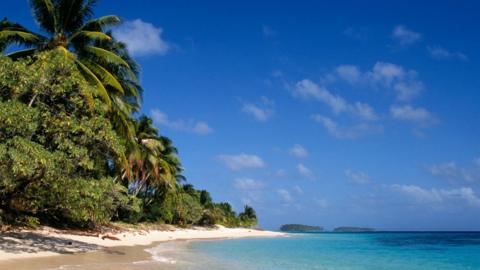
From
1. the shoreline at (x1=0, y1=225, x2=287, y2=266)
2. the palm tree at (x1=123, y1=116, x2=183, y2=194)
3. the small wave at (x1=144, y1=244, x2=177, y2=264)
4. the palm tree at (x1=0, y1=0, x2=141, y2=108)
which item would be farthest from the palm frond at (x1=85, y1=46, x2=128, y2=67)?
the palm tree at (x1=123, y1=116, x2=183, y2=194)

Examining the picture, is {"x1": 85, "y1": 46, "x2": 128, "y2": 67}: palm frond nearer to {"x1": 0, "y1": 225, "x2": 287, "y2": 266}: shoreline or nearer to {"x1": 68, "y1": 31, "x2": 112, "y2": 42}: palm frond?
{"x1": 68, "y1": 31, "x2": 112, "y2": 42}: palm frond

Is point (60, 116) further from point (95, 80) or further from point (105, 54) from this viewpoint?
point (105, 54)

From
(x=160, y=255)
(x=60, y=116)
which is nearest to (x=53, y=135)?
(x=60, y=116)

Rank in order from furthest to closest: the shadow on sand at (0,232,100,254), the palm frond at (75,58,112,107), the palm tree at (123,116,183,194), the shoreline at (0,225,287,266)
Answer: the palm tree at (123,116,183,194) < the palm frond at (75,58,112,107) < the shadow on sand at (0,232,100,254) < the shoreline at (0,225,287,266)

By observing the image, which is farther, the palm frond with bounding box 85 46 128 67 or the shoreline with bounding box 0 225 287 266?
the palm frond with bounding box 85 46 128 67

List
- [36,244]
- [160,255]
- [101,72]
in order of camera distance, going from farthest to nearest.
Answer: [101,72]
[160,255]
[36,244]

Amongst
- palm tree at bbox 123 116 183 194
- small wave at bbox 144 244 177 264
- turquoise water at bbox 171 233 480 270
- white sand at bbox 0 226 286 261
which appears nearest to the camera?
white sand at bbox 0 226 286 261

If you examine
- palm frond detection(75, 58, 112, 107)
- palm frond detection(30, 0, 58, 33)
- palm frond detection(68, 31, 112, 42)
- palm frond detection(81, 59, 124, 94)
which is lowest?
palm frond detection(75, 58, 112, 107)

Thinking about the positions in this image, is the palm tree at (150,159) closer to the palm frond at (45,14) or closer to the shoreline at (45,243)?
the shoreline at (45,243)

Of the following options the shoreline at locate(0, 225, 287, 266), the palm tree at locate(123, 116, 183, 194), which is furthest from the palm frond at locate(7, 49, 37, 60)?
the palm tree at locate(123, 116, 183, 194)

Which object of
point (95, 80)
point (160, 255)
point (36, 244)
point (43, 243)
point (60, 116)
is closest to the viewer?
point (60, 116)

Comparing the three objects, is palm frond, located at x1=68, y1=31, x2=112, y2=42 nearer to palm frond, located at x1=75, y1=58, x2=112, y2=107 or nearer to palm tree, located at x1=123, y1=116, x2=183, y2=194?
palm frond, located at x1=75, y1=58, x2=112, y2=107

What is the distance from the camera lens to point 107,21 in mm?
18469

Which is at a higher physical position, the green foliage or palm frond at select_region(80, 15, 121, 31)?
palm frond at select_region(80, 15, 121, 31)
